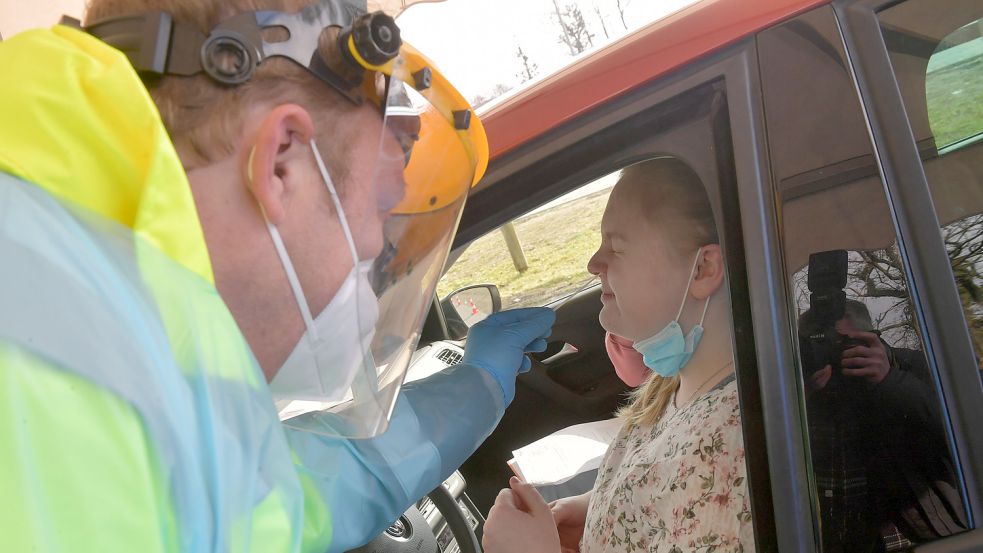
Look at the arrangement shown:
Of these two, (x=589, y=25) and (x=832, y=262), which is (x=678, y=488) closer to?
(x=832, y=262)

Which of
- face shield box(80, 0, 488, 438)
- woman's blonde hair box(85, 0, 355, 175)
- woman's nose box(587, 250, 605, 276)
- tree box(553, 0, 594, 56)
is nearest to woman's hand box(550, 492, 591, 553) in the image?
woman's nose box(587, 250, 605, 276)

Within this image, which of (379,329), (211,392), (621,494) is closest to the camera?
(211,392)

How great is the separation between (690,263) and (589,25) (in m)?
2.55

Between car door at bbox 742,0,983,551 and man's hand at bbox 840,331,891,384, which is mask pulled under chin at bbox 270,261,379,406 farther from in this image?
man's hand at bbox 840,331,891,384

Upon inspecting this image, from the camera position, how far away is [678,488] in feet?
4.38

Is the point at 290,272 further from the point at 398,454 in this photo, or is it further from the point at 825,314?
the point at 825,314

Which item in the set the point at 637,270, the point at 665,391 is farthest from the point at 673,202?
the point at 665,391

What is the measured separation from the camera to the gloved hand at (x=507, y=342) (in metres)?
1.65

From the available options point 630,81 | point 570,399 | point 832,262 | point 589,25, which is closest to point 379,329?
point 630,81

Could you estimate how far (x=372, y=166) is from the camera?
112cm

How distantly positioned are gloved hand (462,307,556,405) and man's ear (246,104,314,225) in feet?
2.47

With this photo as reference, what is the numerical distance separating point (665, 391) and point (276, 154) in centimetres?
109

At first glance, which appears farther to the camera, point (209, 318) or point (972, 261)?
point (972, 261)

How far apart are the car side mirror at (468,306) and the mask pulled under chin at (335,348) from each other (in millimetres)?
976
